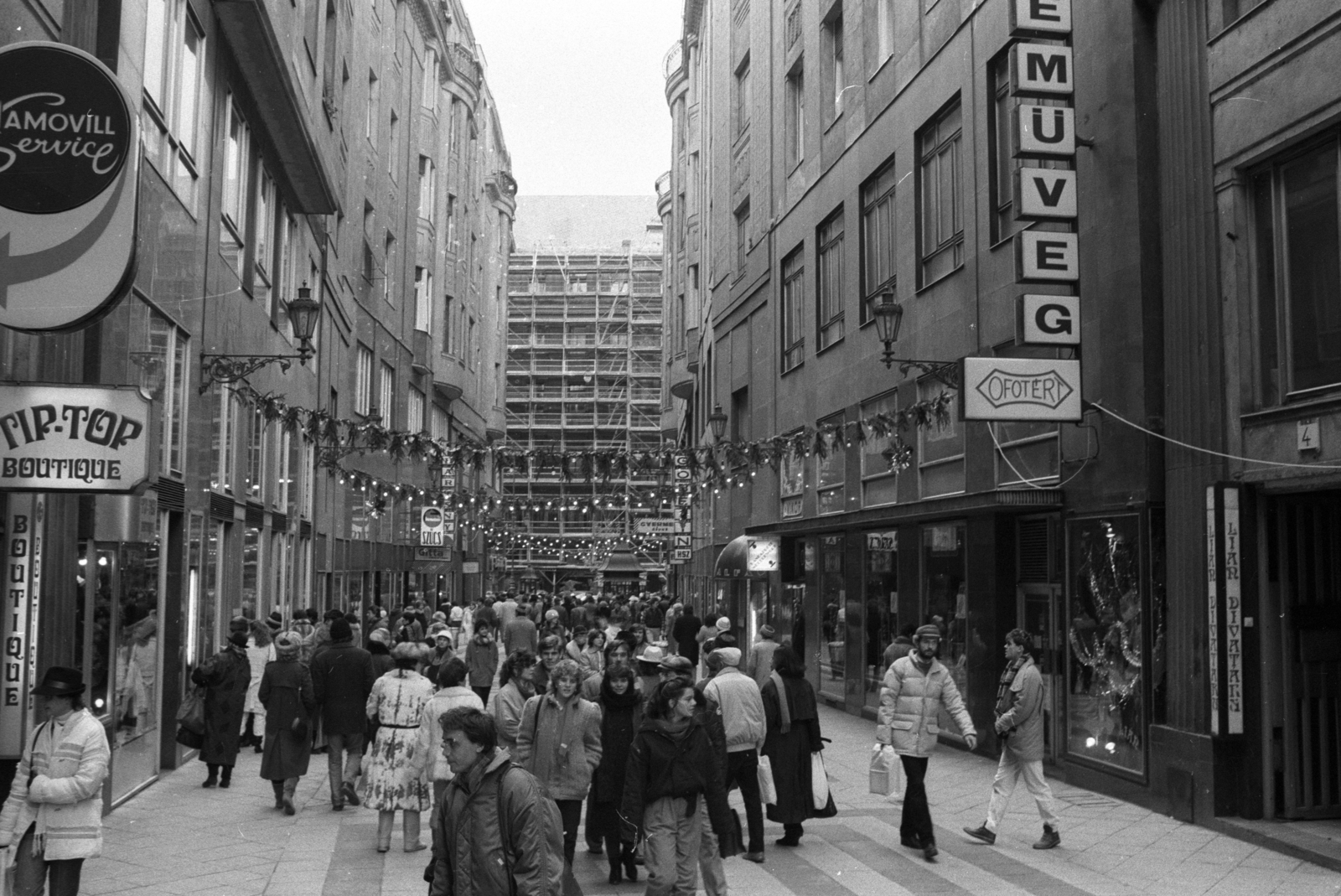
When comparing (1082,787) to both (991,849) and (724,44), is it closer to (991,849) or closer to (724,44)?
(991,849)

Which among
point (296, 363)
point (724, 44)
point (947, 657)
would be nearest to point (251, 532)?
point (296, 363)

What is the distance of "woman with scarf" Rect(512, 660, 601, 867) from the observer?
9.80m

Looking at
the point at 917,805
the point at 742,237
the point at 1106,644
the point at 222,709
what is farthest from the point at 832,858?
the point at 742,237

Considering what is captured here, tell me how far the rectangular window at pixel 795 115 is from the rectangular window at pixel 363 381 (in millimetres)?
11902

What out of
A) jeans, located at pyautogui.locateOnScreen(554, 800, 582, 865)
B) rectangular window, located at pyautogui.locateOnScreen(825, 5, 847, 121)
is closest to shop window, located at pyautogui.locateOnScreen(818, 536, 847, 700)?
rectangular window, located at pyautogui.locateOnScreen(825, 5, 847, 121)

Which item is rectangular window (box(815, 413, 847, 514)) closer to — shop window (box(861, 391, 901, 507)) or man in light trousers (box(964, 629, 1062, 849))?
shop window (box(861, 391, 901, 507))

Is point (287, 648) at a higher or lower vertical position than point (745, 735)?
higher

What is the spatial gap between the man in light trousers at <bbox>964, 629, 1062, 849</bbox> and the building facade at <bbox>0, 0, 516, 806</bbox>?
697 cm

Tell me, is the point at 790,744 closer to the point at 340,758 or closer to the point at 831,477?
the point at 340,758

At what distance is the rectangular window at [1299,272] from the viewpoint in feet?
38.1

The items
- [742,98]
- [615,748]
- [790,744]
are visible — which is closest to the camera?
[615,748]

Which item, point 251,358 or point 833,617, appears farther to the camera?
point 833,617

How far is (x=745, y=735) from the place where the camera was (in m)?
11.0

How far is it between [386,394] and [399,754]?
30009 millimetres
